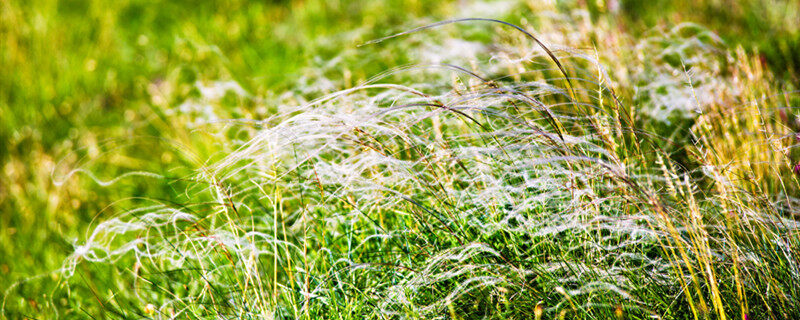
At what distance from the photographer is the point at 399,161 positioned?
5.37ft

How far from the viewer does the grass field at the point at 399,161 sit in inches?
Result: 63.6

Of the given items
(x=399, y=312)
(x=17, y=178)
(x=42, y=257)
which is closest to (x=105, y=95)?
(x=17, y=178)

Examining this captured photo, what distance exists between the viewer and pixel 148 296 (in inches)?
87.4

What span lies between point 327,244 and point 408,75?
2026 millimetres

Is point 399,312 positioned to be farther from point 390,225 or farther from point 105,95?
point 105,95

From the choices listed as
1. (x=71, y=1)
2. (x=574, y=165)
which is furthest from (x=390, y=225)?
(x=71, y=1)

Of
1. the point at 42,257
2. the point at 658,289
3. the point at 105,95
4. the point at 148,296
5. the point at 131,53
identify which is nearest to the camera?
the point at 658,289

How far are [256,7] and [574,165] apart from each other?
470cm

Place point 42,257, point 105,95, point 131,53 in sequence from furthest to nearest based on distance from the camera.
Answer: point 131,53
point 105,95
point 42,257

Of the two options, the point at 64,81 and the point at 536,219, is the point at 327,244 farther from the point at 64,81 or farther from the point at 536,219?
the point at 64,81

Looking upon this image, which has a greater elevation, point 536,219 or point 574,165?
point 574,165

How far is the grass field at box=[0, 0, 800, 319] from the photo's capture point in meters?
1.61

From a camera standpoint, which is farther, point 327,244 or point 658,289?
point 327,244

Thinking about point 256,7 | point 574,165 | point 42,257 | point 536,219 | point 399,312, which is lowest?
point 42,257
